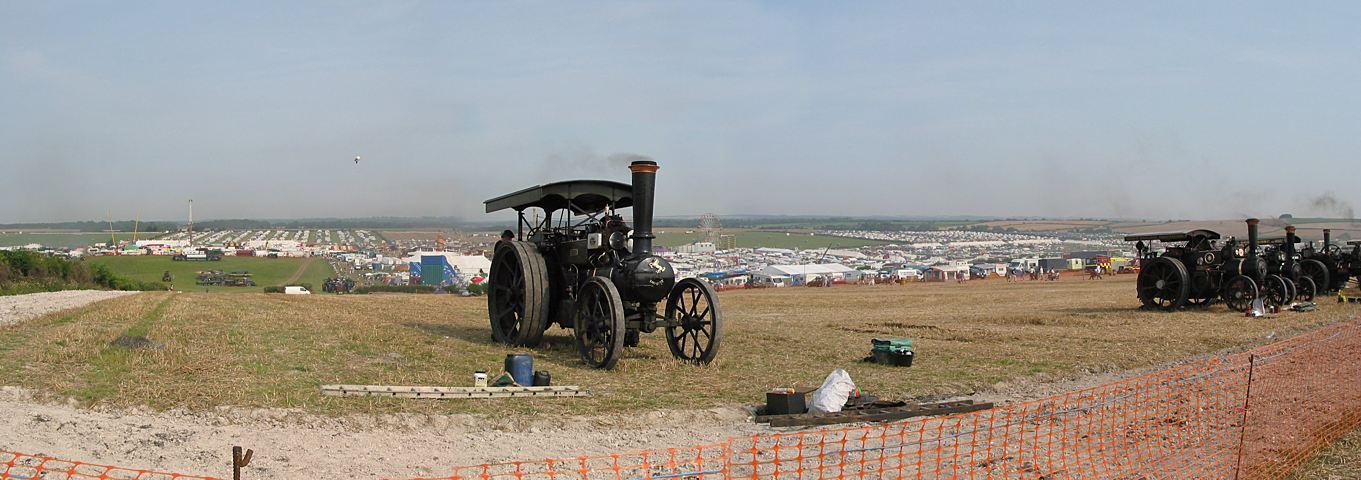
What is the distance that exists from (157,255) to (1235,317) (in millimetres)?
68312

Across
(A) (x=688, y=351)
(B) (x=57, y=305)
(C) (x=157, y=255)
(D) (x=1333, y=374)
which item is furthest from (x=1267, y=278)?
(C) (x=157, y=255)

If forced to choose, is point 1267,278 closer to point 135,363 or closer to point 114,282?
point 135,363

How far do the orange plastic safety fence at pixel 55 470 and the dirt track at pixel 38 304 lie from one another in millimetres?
10904

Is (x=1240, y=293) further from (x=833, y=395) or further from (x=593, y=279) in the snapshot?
(x=833, y=395)

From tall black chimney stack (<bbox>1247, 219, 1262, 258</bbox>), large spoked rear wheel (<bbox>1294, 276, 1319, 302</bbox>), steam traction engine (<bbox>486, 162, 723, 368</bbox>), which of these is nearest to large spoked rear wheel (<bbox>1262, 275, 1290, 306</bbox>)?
tall black chimney stack (<bbox>1247, 219, 1262, 258</bbox>)

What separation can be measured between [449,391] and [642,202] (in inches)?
157

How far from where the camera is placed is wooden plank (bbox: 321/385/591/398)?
9742 mm

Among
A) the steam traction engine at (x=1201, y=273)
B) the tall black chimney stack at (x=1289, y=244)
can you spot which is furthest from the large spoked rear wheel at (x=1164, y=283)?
the tall black chimney stack at (x=1289, y=244)

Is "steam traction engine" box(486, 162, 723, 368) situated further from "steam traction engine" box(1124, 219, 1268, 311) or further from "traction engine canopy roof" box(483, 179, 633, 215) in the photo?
"steam traction engine" box(1124, 219, 1268, 311)

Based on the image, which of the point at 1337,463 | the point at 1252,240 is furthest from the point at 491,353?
the point at 1252,240

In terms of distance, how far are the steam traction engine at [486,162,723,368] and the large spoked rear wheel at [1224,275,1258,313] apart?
48.6 ft

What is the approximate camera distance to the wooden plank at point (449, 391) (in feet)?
32.0

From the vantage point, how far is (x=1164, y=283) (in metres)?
23.9

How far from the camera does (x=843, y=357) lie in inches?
565
